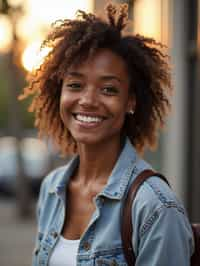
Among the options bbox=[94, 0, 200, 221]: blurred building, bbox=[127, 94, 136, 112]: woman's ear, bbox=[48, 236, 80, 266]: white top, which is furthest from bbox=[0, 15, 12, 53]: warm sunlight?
bbox=[48, 236, 80, 266]: white top

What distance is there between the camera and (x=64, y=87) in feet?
10.4

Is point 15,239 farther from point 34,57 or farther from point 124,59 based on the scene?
point 124,59

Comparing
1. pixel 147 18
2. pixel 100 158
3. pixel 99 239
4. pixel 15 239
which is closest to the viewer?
pixel 99 239

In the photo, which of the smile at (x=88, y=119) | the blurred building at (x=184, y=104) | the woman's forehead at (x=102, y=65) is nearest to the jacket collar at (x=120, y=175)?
the smile at (x=88, y=119)

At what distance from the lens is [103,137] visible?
10.2 ft

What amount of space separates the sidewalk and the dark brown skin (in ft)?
22.9

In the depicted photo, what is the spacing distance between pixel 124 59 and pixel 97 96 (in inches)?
8.8

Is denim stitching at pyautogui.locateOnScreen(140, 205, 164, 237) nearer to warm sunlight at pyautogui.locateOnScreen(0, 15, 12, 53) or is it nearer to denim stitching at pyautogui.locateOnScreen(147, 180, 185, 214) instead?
denim stitching at pyautogui.locateOnScreen(147, 180, 185, 214)

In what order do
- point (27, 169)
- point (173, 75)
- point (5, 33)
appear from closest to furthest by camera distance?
point (173, 75) < point (5, 33) < point (27, 169)

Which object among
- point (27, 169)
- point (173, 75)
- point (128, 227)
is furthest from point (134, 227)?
point (27, 169)

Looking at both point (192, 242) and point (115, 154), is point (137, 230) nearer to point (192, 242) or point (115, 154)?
point (192, 242)

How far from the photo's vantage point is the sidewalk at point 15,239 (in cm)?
1043

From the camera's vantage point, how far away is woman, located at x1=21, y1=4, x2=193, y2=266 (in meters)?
2.75

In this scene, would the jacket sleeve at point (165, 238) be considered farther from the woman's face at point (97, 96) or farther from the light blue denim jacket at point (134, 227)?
the woman's face at point (97, 96)
